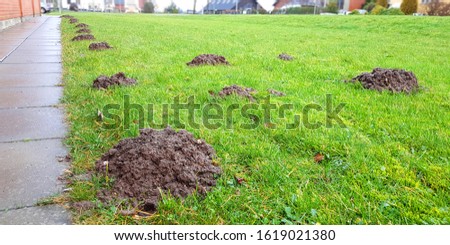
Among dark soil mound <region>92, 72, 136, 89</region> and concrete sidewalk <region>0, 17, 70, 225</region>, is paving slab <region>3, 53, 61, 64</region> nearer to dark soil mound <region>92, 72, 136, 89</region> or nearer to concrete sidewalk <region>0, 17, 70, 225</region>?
concrete sidewalk <region>0, 17, 70, 225</region>

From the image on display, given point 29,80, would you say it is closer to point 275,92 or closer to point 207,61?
point 207,61

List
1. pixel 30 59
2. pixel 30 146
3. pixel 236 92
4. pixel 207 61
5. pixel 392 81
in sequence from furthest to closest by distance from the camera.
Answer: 1. pixel 30 59
2. pixel 207 61
3. pixel 392 81
4. pixel 236 92
5. pixel 30 146

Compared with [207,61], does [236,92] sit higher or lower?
lower

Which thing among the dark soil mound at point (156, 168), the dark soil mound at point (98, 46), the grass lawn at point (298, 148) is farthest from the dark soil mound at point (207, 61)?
the dark soil mound at point (156, 168)

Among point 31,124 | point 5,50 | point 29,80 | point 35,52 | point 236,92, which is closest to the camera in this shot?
point 31,124

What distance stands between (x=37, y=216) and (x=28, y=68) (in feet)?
18.5

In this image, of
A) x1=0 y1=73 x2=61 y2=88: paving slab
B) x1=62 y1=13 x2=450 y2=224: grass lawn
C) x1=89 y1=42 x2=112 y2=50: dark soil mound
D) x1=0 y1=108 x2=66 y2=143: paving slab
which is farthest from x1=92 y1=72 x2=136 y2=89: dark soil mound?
x1=89 y1=42 x2=112 y2=50: dark soil mound

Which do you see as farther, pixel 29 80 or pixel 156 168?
pixel 29 80

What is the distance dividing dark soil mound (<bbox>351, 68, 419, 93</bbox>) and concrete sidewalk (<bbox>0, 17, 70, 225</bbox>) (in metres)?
3.92

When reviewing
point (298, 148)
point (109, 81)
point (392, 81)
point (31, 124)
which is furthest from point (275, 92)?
point (31, 124)

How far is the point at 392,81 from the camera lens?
4871 mm
